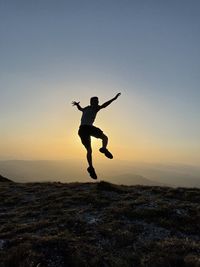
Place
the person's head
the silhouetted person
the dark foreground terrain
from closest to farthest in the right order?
the dark foreground terrain < the silhouetted person < the person's head

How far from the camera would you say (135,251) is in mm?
12008

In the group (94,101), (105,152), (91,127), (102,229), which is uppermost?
(94,101)

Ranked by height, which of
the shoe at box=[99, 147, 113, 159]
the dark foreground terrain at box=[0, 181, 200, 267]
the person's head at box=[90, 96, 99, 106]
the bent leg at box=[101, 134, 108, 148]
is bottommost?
the dark foreground terrain at box=[0, 181, 200, 267]

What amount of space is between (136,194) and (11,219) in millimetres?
7015

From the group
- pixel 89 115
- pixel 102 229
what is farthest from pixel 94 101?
pixel 102 229

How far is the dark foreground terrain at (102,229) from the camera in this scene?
36.8ft

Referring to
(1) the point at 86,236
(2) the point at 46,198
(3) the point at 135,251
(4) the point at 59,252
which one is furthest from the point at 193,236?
(2) the point at 46,198

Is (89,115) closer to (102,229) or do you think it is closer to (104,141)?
(104,141)

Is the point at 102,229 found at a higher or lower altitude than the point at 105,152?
lower

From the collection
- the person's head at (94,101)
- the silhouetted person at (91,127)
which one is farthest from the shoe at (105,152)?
the person's head at (94,101)

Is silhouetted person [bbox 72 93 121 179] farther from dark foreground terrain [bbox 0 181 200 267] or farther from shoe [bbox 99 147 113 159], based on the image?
dark foreground terrain [bbox 0 181 200 267]

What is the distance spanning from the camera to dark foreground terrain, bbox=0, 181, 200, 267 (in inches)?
441

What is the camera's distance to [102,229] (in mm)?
13711

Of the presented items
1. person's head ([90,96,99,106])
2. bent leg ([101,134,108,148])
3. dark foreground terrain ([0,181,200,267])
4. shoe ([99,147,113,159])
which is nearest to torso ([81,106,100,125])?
person's head ([90,96,99,106])
